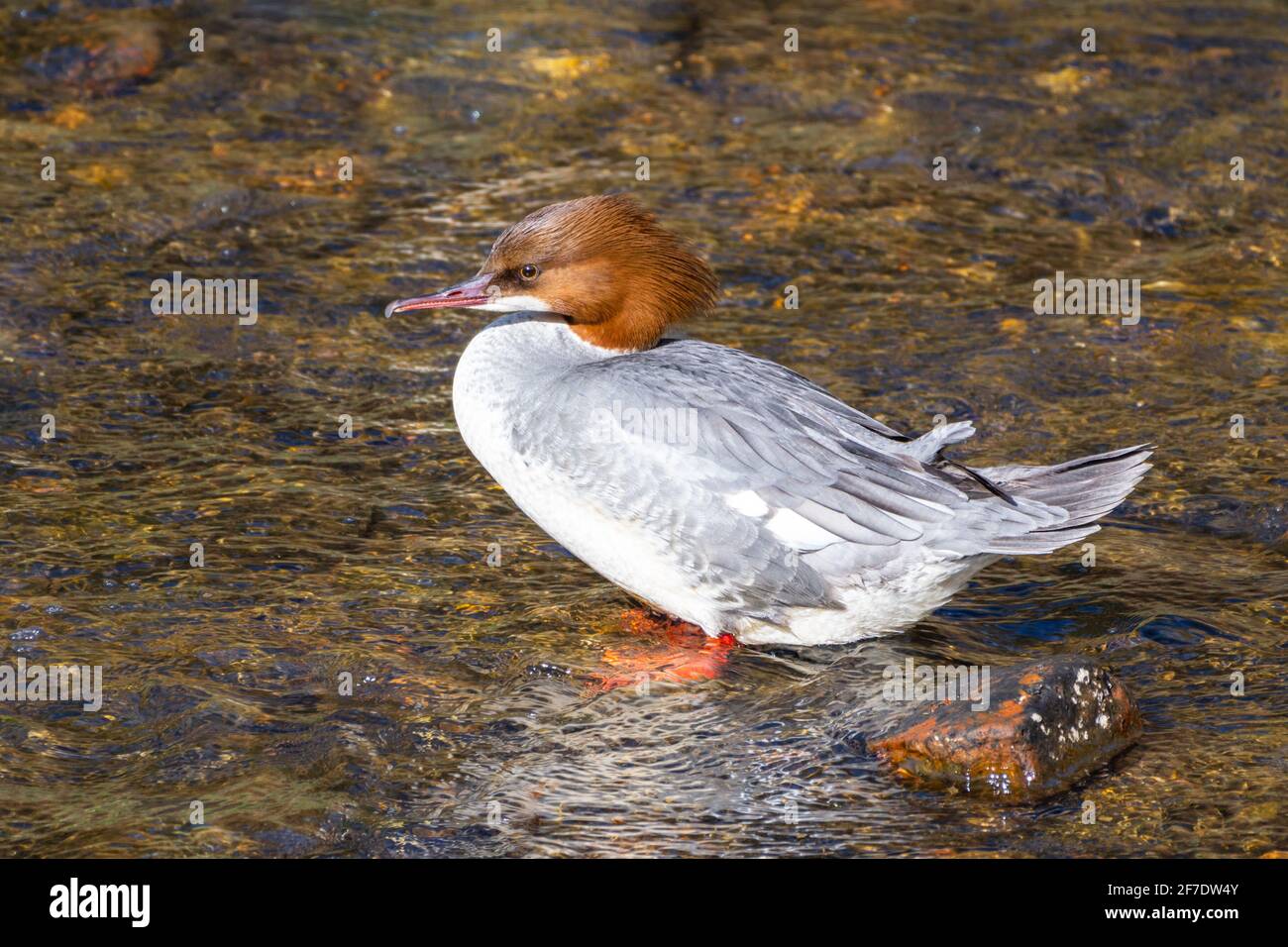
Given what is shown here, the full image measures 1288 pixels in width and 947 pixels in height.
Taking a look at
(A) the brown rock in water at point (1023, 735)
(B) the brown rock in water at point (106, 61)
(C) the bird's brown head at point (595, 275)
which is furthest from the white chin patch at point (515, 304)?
(B) the brown rock in water at point (106, 61)

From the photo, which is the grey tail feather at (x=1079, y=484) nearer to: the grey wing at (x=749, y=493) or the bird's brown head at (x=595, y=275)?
the grey wing at (x=749, y=493)

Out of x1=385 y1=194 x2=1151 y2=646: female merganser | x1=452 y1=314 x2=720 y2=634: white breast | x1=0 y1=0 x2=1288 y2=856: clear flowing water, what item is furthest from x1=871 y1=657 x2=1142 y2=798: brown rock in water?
x1=452 y1=314 x2=720 y2=634: white breast

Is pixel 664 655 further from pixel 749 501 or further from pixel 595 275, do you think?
pixel 595 275

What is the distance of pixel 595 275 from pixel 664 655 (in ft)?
4.29

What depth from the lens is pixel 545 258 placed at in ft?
17.6

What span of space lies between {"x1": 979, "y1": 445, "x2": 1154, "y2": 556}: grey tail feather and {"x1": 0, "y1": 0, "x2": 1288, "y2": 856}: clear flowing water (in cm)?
51

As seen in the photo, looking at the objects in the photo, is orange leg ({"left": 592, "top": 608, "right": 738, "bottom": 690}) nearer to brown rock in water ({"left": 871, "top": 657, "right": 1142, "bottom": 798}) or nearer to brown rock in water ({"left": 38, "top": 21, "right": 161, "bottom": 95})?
brown rock in water ({"left": 871, "top": 657, "right": 1142, "bottom": 798})

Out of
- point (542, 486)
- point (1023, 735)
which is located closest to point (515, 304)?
point (542, 486)

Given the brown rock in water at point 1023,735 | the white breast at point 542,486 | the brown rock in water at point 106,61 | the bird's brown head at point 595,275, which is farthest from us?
the brown rock in water at point 106,61

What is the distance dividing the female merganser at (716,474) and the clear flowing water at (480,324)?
0.35 metres

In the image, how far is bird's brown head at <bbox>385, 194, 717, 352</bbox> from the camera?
17.5 ft

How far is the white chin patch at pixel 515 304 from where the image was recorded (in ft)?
17.6

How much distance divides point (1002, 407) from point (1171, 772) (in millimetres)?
2627

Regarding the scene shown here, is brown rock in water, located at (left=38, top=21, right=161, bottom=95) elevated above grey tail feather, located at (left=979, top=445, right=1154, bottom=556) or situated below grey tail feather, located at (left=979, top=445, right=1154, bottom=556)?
above
